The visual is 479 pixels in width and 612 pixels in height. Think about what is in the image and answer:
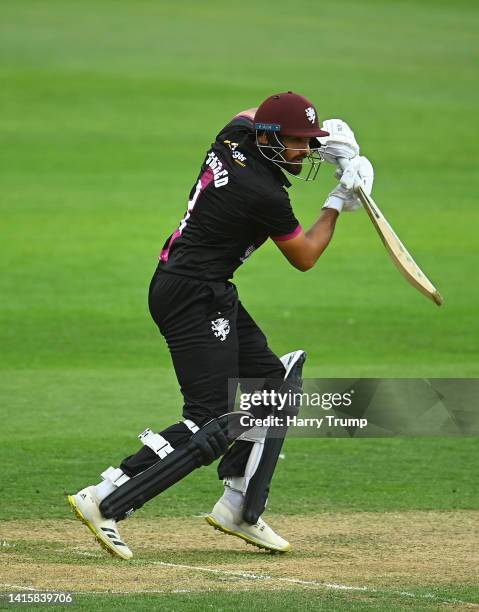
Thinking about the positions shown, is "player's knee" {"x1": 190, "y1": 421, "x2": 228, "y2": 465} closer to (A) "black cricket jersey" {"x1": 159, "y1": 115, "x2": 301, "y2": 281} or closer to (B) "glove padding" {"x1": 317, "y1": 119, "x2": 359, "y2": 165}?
(A) "black cricket jersey" {"x1": 159, "y1": 115, "x2": 301, "y2": 281}

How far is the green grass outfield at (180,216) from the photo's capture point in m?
8.55

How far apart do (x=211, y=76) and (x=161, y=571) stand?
27565mm

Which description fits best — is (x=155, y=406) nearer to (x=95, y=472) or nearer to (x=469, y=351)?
(x=95, y=472)

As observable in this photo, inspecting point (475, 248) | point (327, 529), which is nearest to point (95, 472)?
point (327, 529)

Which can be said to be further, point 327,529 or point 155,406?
point 155,406

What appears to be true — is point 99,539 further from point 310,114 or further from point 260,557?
point 310,114

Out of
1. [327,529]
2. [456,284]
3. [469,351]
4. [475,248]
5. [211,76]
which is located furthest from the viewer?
[211,76]

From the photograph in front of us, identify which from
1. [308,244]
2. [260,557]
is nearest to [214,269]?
[308,244]

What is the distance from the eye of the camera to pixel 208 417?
6.48 m

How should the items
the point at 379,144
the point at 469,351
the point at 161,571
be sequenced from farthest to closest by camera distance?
the point at 379,144, the point at 469,351, the point at 161,571

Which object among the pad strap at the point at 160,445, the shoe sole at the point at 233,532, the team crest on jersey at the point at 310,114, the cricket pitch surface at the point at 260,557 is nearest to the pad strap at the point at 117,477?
the pad strap at the point at 160,445

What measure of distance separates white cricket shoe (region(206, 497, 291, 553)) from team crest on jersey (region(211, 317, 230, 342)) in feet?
3.06

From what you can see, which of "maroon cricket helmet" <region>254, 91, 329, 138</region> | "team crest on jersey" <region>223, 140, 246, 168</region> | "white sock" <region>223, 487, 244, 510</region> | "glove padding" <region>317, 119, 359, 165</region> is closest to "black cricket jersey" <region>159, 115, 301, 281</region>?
"team crest on jersey" <region>223, 140, 246, 168</region>

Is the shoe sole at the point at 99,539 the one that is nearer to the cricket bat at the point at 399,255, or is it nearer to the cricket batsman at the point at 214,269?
the cricket batsman at the point at 214,269
